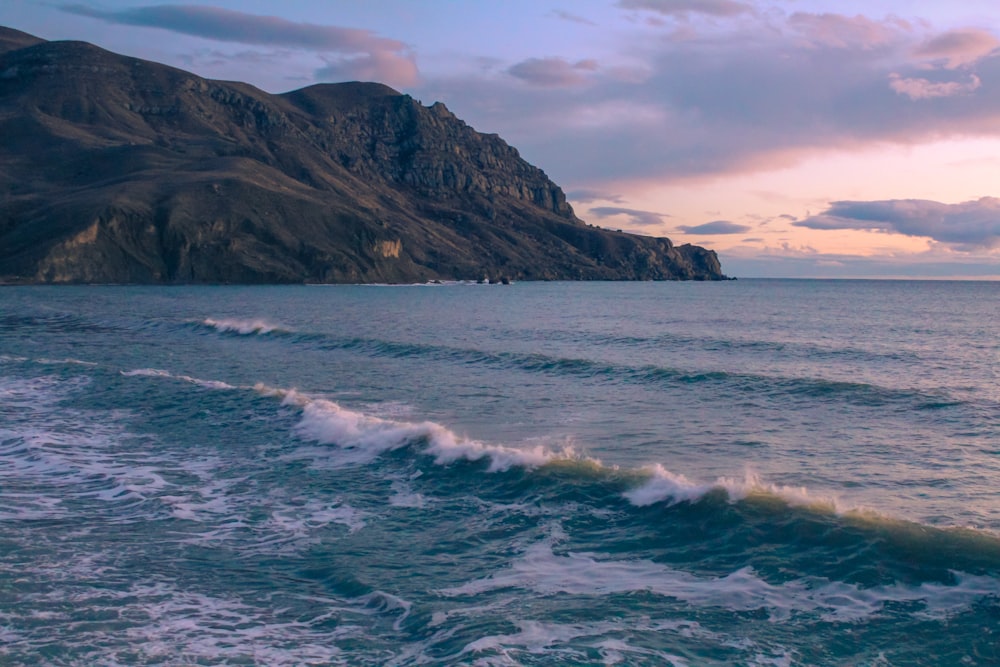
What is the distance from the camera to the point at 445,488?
15.0m

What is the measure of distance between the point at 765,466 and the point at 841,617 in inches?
282

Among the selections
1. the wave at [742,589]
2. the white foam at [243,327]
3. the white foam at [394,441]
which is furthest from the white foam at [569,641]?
the white foam at [243,327]

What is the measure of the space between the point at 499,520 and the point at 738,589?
163 inches

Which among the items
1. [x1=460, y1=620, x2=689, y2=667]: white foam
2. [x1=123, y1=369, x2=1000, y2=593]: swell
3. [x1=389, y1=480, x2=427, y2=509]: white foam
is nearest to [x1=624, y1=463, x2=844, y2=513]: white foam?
[x1=123, y1=369, x2=1000, y2=593]: swell

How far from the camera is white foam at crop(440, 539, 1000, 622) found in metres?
9.52

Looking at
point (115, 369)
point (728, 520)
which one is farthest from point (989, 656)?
point (115, 369)

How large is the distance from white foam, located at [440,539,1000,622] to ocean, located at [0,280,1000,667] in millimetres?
39

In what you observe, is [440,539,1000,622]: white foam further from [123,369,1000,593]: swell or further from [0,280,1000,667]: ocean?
[123,369,1000,593]: swell

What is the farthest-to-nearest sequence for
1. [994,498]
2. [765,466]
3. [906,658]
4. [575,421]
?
1. [575,421]
2. [765,466]
3. [994,498]
4. [906,658]

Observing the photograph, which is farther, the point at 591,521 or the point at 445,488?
the point at 445,488

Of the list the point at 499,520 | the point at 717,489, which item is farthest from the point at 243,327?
the point at 717,489

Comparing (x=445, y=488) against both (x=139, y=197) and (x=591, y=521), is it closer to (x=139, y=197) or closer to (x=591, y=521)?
(x=591, y=521)

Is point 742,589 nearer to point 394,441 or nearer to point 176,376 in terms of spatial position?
point 394,441

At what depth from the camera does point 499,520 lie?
1302cm
